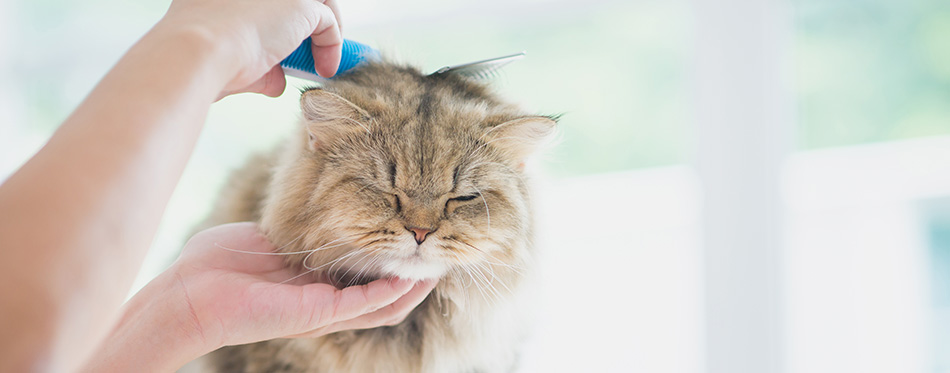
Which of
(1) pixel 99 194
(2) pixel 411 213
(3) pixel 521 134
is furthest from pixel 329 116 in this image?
(1) pixel 99 194

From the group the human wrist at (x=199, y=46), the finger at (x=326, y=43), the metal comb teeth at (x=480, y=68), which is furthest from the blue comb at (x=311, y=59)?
the human wrist at (x=199, y=46)

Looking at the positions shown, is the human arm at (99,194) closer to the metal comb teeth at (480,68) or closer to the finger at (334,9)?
the finger at (334,9)

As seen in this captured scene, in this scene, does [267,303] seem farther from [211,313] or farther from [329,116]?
[329,116]

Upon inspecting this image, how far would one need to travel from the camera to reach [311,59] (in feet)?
3.31

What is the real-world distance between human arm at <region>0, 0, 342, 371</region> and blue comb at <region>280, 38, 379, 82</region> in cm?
28

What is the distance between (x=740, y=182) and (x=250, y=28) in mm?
1586

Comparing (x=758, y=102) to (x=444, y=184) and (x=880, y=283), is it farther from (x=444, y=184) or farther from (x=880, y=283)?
(x=444, y=184)

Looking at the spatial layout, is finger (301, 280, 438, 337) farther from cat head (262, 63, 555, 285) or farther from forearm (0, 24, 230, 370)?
forearm (0, 24, 230, 370)

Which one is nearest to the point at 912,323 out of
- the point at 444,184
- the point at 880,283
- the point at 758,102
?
the point at 880,283

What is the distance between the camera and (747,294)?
191 centimetres

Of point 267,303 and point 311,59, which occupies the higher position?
point 311,59

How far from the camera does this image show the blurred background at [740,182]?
1848 mm

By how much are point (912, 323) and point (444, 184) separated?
1.62 m

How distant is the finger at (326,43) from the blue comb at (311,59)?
2 centimetres
